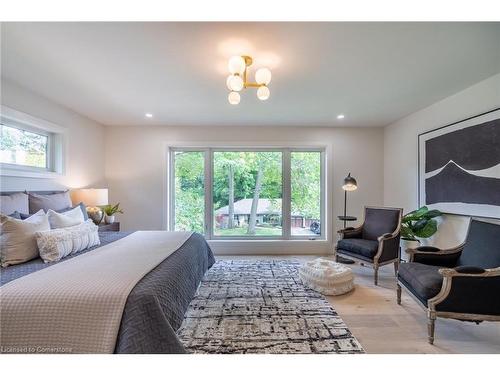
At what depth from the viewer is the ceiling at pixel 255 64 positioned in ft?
5.80

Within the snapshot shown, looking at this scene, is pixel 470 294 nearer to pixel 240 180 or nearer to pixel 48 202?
pixel 240 180

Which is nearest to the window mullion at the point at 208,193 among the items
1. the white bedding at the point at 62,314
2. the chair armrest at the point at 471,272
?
the white bedding at the point at 62,314

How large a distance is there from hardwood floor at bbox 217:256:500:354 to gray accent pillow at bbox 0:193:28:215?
336 cm

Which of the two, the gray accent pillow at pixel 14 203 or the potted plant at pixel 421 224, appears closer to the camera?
the gray accent pillow at pixel 14 203

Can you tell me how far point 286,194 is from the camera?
4.68m

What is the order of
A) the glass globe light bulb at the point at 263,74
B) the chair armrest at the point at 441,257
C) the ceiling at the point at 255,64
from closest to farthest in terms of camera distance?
the ceiling at the point at 255,64 < the glass globe light bulb at the point at 263,74 < the chair armrest at the point at 441,257

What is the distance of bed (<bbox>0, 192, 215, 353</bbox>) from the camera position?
127 centimetres

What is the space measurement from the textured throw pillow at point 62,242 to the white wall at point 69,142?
1.18 meters

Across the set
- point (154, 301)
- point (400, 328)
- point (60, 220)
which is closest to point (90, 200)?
point (60, 220)

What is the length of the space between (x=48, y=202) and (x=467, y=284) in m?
4.15

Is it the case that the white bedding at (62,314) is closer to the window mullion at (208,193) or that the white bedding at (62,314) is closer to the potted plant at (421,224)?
the window mullion at (208,193)
